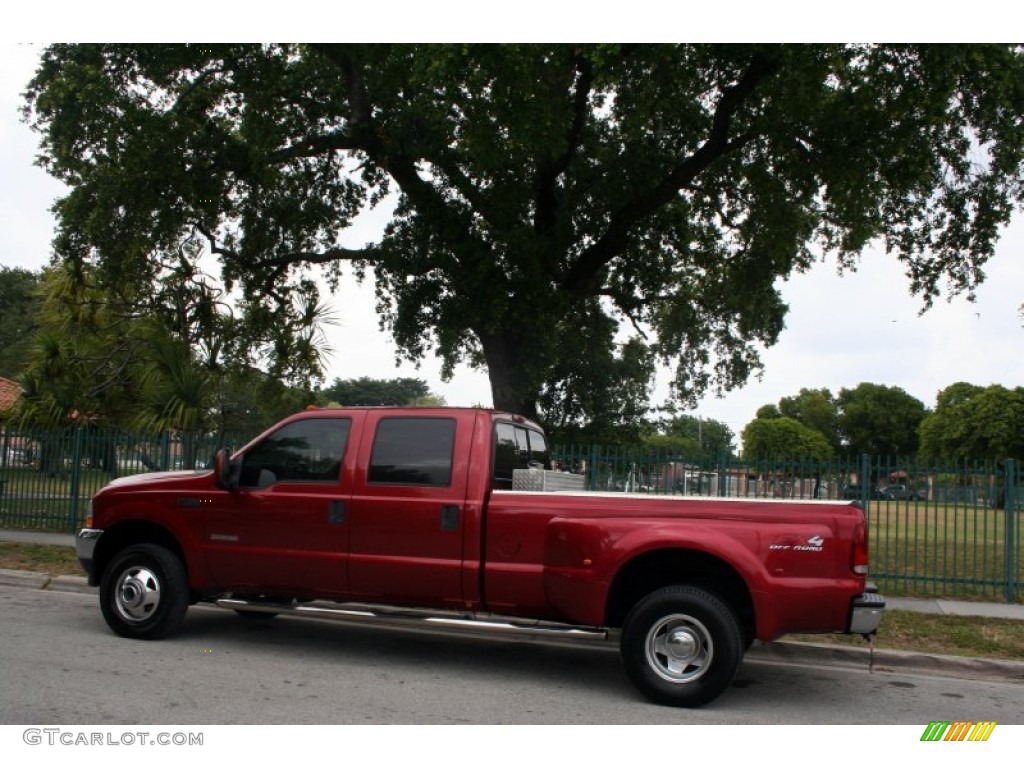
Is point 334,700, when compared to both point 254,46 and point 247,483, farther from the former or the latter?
point 254,46

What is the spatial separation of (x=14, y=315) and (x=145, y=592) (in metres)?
58.3

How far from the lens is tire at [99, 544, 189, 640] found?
8.09 meters

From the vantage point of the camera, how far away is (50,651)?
7.64 metres

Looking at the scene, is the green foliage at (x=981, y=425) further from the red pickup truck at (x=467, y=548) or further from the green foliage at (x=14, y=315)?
the red pickup truck at (x=467, y=548)

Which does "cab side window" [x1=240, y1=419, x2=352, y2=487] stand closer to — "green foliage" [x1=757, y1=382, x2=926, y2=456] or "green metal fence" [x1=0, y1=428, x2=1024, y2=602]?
"green metal fence" [x1=0, y1=428, x2=1024, y2=602]

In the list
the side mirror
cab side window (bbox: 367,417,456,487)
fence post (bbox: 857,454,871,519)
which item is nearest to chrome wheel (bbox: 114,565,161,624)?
the side mirror

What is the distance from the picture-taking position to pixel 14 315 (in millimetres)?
59469

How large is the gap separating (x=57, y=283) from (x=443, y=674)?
53.8ft

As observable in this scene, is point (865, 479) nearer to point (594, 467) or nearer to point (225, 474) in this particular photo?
point (594, 467)

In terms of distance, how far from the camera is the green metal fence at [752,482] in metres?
12.4

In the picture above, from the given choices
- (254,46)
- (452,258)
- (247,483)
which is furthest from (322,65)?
(247,483)

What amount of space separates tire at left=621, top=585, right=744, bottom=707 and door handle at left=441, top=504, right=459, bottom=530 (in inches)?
58.7

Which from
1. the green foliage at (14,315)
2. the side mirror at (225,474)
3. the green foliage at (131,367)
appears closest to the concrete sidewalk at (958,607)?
the side mirror at (225,474)
